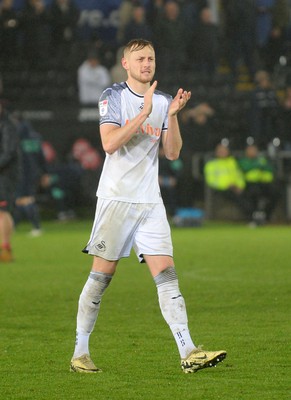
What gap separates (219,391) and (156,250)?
1045 millimetres

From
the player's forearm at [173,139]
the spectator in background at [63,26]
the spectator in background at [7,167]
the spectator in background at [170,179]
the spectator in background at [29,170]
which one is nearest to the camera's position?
the player's forearm at [173,139]

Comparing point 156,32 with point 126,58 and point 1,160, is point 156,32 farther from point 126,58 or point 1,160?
point 126,58

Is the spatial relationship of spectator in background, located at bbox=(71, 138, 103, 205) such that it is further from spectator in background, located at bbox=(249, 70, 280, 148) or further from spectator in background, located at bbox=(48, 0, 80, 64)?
spectator in background, located at bbox=(249, 70, 280, 148)

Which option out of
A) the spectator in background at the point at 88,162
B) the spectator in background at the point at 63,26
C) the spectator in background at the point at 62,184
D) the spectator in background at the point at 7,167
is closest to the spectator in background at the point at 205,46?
the spectator in background at the point at 63,26

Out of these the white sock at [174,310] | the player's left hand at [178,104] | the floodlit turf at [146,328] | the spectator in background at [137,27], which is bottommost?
the floodlit turf at [146,328]

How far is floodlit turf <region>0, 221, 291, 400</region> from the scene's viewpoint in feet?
23.8

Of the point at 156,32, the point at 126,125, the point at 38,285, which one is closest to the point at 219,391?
the point at 126,125

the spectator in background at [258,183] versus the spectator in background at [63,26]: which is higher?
the spectator in background at [63,26]

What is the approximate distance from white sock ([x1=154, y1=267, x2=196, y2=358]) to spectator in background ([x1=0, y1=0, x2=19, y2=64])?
17.8 m

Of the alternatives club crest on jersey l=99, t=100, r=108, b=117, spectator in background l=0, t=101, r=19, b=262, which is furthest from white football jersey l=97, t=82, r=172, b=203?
spectator in background l=0, t=101, r=19, b=262

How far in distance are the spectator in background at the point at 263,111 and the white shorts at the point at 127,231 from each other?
18.2 metres

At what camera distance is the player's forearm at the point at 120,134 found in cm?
735

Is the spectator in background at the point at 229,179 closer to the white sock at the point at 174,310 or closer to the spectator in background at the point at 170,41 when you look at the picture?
the spectator in background at the point at 170,41

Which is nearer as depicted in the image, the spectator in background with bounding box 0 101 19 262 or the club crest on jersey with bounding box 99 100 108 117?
the club crest on jersey with bounding box 99 100 108 117
